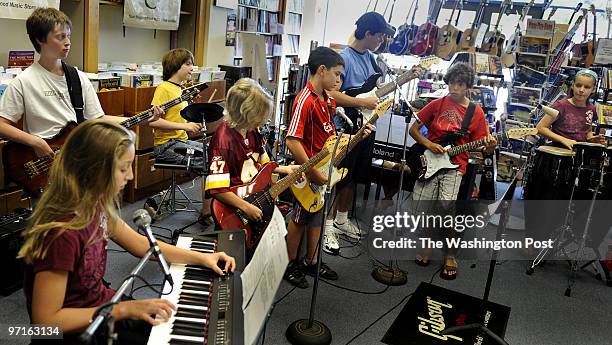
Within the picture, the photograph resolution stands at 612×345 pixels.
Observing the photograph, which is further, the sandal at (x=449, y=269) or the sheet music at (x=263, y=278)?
the sandal at (x=449, y=269)

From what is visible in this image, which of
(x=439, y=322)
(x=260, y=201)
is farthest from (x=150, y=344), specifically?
(x=439, y=322)

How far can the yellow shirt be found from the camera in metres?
3.72

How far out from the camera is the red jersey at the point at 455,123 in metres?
3.47

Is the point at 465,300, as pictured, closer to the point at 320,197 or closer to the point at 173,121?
the point at 320,197

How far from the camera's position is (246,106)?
2410 mm

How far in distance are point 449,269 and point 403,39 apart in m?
3.25

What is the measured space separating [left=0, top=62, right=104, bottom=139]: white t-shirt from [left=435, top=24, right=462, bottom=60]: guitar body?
14.0 ft

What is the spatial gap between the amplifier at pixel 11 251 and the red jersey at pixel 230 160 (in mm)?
1173

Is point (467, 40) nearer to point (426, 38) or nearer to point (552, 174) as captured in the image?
point (426, 38)

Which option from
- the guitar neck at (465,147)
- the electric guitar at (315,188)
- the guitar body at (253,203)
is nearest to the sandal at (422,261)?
the guitar neck at (465,147)

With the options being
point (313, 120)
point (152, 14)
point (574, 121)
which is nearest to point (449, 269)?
point (313, 120)

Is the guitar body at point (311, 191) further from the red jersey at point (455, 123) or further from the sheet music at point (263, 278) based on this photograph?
the sheet music at point (263, 278)

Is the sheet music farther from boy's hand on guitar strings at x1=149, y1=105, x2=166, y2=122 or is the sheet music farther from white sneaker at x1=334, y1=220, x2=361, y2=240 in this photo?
white sneaker at x1=334, y1=220, x2=361, y2=240

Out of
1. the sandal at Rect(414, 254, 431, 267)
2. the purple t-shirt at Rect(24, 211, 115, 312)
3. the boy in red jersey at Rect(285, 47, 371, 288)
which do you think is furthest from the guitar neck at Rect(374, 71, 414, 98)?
the purple t-shirt at Rect(24, 211, 115, 312)
